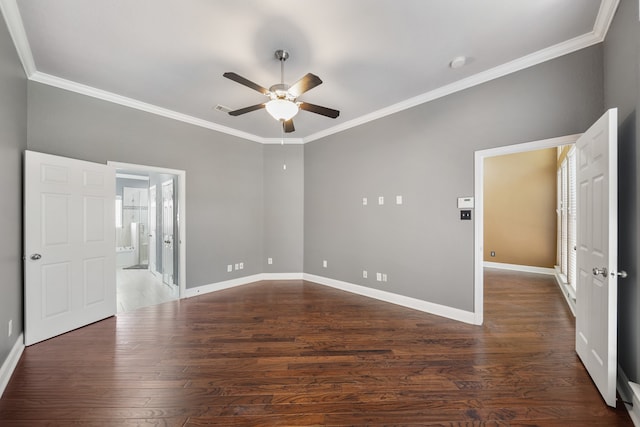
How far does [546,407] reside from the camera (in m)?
1.79

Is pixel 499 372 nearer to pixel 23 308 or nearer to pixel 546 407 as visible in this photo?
pixel 546 407

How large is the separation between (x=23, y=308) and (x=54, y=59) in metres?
2.63

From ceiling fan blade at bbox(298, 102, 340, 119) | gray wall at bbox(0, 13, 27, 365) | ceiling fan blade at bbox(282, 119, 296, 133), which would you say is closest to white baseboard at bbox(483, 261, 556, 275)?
ceiling fan blade at bbox(298, 102, 340, 119)

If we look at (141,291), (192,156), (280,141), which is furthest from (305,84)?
(141,291)

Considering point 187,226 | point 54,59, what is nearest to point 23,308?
point 187,226

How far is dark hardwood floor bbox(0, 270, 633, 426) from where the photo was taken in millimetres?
1726

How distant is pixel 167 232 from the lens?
505 centimetres

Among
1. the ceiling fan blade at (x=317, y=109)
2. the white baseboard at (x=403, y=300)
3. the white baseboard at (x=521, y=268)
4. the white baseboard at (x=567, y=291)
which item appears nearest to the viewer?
the ceiling fan blade at (x=317, y=109)

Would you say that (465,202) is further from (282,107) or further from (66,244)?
(66,244)

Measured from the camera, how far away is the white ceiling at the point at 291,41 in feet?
6.83

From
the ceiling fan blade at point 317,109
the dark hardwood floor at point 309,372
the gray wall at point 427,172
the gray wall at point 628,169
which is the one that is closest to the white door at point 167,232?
the dark hardwood floor at point 309,372

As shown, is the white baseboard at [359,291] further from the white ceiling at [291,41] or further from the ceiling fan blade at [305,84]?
the ceiling fan blade at [305,84]

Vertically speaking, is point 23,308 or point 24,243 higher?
point 24,243

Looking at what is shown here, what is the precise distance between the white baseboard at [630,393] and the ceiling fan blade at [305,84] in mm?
3157
